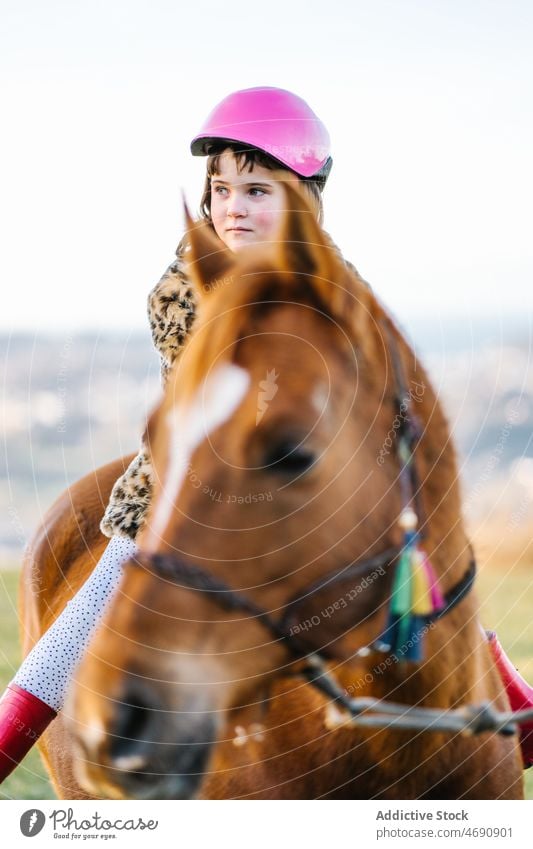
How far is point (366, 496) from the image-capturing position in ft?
4.06

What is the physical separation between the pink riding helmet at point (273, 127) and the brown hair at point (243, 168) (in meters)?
0.02

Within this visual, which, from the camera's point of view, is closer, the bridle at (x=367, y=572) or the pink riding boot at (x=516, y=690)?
the bridle at (x=367, y=572)

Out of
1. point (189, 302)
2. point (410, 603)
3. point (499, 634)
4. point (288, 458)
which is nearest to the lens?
point (288, 458)

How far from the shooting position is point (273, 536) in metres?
1.18

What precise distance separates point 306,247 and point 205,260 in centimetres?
23

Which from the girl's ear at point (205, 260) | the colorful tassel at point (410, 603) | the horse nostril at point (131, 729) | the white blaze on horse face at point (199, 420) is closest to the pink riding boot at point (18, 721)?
the horse nostril at point (131, 729)

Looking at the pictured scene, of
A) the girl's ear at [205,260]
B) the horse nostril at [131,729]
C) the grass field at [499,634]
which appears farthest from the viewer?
the grass field at [499,634]

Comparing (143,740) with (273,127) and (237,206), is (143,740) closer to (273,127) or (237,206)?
(237,206)

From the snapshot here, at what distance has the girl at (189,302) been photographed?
5.34 feet

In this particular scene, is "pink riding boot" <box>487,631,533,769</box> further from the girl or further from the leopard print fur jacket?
the leopard print fur jacket

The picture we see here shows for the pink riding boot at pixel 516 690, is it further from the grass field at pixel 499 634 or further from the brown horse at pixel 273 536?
the grass field at pixel 499 634

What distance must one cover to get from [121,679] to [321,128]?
106 centimetres

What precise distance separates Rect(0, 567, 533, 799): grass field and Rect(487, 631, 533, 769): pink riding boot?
1.05m

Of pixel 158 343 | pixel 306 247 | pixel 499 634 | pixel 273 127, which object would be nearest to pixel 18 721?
pixel 158 343
